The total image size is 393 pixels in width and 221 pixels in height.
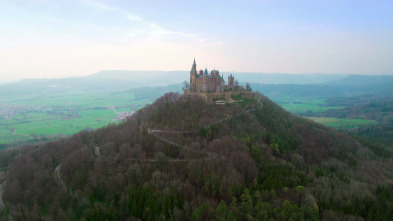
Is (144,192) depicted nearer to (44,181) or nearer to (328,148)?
(44,181)

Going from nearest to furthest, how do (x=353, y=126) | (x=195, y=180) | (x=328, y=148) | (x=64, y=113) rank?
(x=195, y=180) → (x=328, y=148) → (x=353, y=126) → (x=64, y=113)

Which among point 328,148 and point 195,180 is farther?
point 328,148

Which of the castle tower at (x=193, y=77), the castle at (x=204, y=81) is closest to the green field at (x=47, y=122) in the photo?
the castle tower at (x=193, y=77)

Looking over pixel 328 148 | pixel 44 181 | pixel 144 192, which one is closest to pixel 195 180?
pixel 144 192

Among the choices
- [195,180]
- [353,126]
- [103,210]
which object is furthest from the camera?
[353,126]

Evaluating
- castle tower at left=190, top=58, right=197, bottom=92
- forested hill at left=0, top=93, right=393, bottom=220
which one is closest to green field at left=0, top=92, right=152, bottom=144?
forested hill at left=0, top=93, right=393, bottom=220

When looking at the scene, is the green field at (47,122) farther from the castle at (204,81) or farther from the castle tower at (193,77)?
the castle at (204,81)

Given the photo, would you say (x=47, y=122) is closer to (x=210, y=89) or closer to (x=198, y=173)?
(x=210, y=89)

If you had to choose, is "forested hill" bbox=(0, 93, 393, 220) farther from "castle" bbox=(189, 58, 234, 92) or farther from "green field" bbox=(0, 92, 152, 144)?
"green field" bbox=(0, 92, 152, 144)
